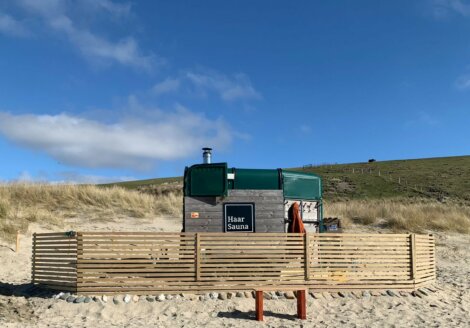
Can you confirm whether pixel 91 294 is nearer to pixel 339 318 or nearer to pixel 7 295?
pixel 7 295

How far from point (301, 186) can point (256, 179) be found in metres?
1.61

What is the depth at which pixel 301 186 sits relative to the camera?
13977 millimetres

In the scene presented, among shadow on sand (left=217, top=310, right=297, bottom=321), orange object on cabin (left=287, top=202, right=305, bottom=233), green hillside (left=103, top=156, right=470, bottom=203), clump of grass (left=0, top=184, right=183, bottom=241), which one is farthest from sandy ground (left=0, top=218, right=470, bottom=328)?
green hillside (left=103, top=156, right=470, bottom=203)

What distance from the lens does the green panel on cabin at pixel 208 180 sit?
507 inches

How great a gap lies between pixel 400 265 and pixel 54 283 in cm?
844

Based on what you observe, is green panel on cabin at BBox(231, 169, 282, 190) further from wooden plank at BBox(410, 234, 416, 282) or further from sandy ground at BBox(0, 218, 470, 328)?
wooden plank at BBox(410, 234, 416, 282)

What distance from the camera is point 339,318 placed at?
10242mm

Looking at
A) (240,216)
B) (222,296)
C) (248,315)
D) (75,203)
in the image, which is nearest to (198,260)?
(222,296)

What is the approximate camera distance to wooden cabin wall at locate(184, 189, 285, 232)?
12.8 m

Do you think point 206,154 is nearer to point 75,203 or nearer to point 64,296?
point 64,296

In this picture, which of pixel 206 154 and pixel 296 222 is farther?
pixel 206 154

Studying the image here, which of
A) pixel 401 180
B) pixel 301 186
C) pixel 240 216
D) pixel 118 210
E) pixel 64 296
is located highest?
pixel 401 180

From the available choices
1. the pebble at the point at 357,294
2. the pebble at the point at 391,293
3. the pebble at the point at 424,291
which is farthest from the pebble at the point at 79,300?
the pebble at the point at 424,291

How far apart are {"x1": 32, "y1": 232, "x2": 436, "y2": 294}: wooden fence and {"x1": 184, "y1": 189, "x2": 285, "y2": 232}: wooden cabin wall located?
125 centimetres
